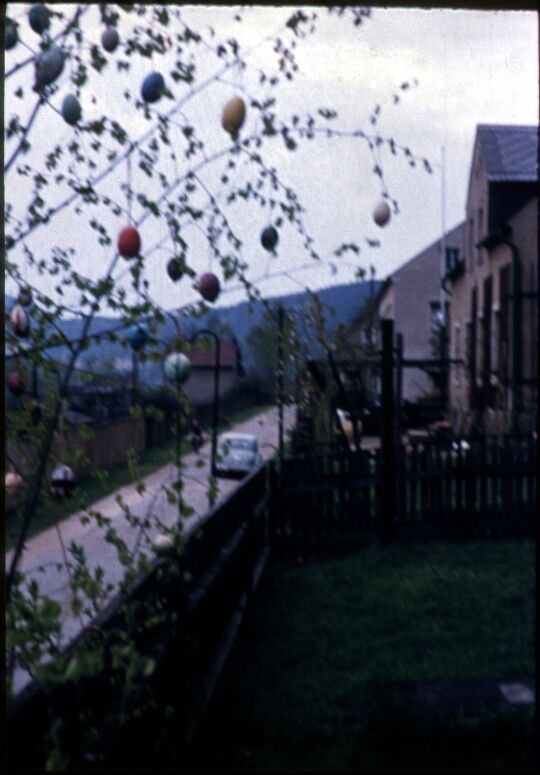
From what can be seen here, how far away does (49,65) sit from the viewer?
272cm

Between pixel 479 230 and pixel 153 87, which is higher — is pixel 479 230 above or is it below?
above

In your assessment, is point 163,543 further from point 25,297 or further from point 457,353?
point 457,353

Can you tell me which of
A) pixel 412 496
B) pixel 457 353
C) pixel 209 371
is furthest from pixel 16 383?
pixel 457 353

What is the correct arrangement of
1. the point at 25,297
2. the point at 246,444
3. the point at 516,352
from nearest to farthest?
the point at 25,297, the point at 246,444, the point at 516,352

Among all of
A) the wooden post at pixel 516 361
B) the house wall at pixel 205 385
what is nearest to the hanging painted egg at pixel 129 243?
the house wall at pixel 205 385

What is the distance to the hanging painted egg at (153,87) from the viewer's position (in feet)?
9.42

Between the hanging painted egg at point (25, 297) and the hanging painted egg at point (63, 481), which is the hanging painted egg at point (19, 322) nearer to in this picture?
the hanging painted egg at point (25, 297)

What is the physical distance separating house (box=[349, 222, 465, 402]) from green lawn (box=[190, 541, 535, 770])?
1.75 meters

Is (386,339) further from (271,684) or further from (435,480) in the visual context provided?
(271,684)

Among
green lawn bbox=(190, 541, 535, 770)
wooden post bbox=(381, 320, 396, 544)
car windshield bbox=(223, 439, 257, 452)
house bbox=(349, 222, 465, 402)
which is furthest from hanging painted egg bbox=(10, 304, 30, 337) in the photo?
wooden post bbox=(381, 320, 396, 544)

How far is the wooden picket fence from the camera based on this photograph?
9203 millimetres

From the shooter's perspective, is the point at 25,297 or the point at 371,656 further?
the point at 371,656

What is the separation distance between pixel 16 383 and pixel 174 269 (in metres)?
0.51

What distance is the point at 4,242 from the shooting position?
2850 millimetres
